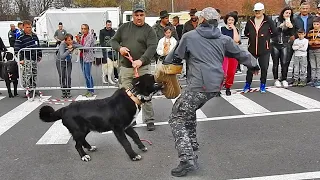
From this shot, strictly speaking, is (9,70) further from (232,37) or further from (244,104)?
(244,104)

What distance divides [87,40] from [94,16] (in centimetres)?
1898

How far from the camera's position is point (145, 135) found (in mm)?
6098

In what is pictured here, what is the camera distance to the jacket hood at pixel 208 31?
4211mm

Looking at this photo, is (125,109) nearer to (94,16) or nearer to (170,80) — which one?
(170,80)

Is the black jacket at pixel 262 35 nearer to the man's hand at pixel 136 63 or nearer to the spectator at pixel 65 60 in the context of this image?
the man's hand at pixel 136 63

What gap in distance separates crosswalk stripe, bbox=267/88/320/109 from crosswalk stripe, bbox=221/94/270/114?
0.88 m

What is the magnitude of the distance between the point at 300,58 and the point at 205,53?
240 inches

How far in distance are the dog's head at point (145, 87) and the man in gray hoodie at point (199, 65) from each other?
15.2 inches

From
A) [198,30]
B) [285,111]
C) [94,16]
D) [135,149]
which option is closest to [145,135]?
[135,149]

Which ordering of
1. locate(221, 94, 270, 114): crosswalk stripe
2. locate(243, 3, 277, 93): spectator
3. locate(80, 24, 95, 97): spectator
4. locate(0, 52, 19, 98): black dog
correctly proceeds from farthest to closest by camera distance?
locate(80, 24, 95, 97): spectator
locate(0, 52, 19, 98): black dog
locate(243, 3, 277, 93): spectator
locate(221, 94, 270, 114): crosswalk stripe

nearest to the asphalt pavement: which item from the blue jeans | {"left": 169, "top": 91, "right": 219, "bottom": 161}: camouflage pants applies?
{"left": 169, "top": 91, "right": 219, "bottom": 161}: camouflage pants

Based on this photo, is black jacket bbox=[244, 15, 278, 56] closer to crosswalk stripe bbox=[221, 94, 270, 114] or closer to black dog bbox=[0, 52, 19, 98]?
crosswalk stripe bbox=[221, 94, 270, 114]

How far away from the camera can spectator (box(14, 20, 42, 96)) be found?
9.22 m

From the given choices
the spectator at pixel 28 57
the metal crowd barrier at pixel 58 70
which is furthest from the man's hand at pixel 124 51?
the spectator at pixel 28 57
